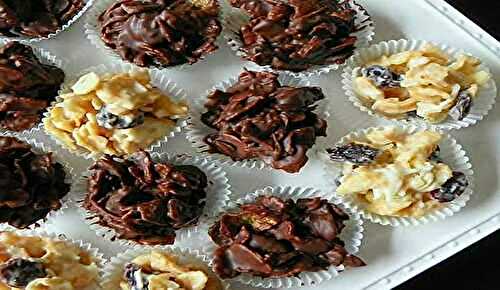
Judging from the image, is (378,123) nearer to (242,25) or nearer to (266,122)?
(266,122)

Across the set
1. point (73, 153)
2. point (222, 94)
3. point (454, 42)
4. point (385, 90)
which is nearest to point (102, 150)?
point (73, 153)

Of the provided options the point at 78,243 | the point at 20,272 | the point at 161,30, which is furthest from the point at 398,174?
the point at 20,272

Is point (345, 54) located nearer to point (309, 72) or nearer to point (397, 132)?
point (309, 72)

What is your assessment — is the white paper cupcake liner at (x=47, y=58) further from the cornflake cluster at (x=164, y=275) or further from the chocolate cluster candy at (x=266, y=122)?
the cornflake cluster at (x=164, y=275)

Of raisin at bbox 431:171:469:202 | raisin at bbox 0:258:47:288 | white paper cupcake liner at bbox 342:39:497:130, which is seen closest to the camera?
raisin at bbox 0:258:47:288

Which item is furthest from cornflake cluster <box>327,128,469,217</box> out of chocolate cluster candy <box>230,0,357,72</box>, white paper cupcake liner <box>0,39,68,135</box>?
white paper cupcake liner <box>0,39,68,135</box>

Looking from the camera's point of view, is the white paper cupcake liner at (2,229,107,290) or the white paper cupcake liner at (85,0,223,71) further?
the white paper cupcake liner at (85,0,223,71)

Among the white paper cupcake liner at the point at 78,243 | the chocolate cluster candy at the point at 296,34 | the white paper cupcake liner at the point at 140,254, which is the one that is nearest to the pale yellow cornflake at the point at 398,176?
the chocolate cluster candy at the point at 296,34

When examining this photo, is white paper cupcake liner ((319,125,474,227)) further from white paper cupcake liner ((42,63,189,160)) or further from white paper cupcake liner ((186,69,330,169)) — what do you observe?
white paper cupcake liner ((42,63,189,160))
